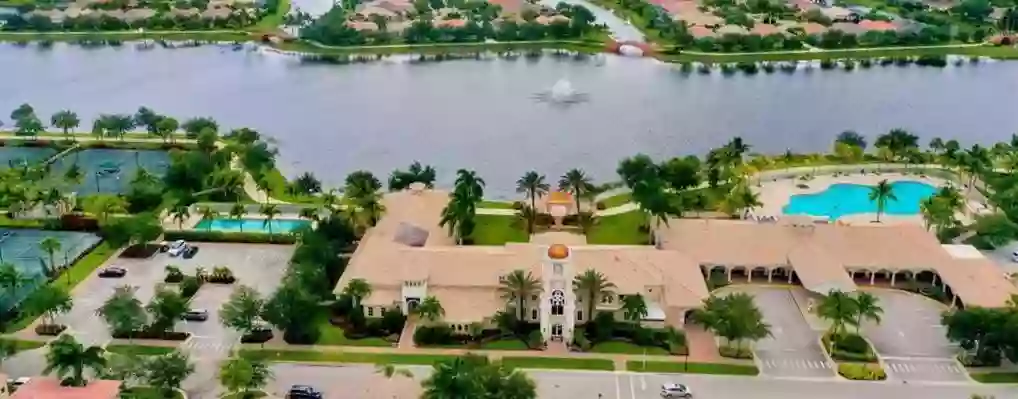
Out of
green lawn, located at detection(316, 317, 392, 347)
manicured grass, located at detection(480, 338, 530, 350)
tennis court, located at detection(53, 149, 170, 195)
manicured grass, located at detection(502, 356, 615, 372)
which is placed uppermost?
tennis court, located at detection(53, 149, 170, 195)

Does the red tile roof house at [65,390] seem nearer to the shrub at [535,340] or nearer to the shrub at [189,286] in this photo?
the shrub at [189,286]

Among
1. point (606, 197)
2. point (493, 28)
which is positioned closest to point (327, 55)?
point (493, 28)

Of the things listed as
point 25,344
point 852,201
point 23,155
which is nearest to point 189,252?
point 25,344

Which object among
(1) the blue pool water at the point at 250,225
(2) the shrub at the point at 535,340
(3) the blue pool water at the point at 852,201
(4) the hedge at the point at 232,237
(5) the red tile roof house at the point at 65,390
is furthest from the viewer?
(3) the blue pool water at the point at 852,201

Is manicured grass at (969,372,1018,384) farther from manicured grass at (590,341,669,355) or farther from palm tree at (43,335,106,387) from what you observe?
palm tree at (43,335,106,387)

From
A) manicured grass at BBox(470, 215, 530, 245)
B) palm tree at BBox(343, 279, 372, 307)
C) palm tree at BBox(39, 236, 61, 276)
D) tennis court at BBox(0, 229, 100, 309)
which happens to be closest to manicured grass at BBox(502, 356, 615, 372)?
palm tree at BBox(343, 279, 372, 307)

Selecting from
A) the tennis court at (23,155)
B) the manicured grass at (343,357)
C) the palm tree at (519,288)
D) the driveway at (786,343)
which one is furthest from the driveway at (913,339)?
the tennis court at (23,155)
